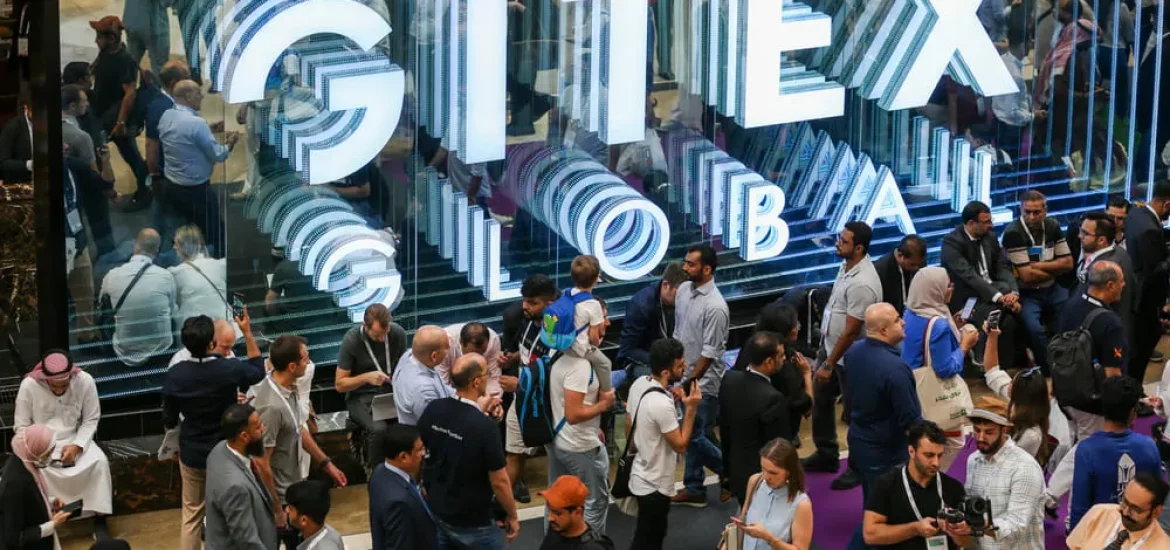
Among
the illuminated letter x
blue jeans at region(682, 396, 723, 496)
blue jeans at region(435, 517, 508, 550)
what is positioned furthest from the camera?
the illuminated letter x

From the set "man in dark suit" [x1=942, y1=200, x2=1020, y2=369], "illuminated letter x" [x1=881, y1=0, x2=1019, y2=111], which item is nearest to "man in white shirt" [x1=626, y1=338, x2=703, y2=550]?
"man in dark suit" [x1=942, y1=200, x2=1020, y2=369]

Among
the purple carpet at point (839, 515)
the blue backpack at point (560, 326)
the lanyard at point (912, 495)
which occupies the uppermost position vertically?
the blue backpack at point (560, 326)

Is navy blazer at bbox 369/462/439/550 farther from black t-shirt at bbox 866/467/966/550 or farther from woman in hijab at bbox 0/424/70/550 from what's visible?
black t-shirt at bbox 866/467/966/550

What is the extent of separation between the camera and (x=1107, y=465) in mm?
8484

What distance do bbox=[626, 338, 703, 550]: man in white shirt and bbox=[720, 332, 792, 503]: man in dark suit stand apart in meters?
0.20

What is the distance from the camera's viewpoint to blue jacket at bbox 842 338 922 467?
901 cm

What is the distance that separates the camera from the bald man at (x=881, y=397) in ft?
29.6

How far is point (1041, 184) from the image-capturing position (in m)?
13.6

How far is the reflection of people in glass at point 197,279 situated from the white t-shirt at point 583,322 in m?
2.58

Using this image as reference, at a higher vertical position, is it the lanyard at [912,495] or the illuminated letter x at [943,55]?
the illuminated letter x at [943,55]

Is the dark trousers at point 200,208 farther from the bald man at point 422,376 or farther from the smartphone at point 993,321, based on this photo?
the smartphone at point 993,321

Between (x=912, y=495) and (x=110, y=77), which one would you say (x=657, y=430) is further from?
(x=110, y=77)

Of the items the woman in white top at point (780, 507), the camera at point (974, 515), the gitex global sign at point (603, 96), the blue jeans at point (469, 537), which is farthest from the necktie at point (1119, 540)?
the gitex global sign at point (603, 96)

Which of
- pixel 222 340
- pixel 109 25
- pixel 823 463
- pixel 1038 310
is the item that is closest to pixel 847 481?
pixel 823 463
